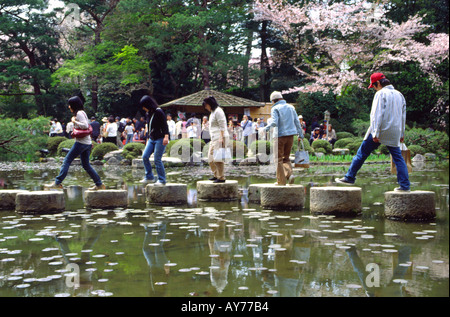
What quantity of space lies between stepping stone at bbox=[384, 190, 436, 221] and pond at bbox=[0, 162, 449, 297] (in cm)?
21

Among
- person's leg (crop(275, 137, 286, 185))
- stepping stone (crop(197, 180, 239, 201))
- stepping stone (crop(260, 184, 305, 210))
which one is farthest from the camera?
stepping stone (crop(197, 180, 239, 201))

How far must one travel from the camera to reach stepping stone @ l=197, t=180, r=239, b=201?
10672 mm

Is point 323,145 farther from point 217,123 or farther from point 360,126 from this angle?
point 217,123

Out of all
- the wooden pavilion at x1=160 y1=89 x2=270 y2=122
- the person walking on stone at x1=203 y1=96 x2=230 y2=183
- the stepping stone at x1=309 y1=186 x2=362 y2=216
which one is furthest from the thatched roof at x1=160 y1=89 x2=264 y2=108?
the stepping stone at x1=309 y1=186 x2=362 y2=216

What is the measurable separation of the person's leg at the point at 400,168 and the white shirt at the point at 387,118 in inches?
4.6

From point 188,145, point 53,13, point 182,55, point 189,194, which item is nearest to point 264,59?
point 182,55

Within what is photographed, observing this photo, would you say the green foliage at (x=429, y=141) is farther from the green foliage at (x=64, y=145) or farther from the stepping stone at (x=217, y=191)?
the stepping stone at (x=217, y=191)

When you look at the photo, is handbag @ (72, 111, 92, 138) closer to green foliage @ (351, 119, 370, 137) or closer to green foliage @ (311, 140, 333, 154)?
green foliage @ (311, 140, 333, 154)

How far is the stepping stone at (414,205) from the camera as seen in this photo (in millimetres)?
7855

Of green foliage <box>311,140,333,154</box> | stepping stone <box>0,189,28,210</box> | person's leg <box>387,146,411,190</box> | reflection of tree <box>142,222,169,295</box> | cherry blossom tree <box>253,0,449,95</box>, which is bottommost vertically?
reflection of tree <box>142,222,169,295</box>

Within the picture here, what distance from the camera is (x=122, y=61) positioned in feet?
115

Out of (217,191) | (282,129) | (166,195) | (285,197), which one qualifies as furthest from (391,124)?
(166,195)
